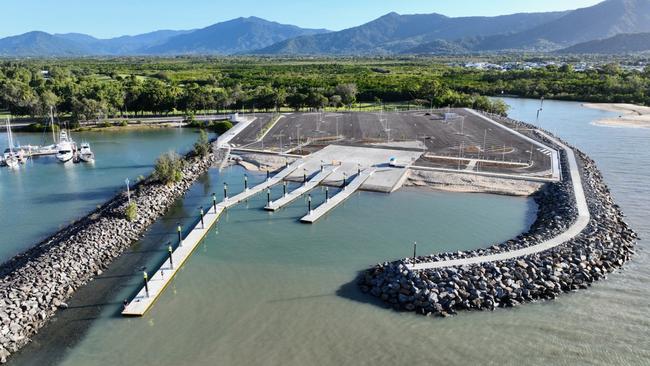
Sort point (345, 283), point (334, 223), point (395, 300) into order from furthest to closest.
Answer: point (334, 223), point (345, 283), point (395, 300)

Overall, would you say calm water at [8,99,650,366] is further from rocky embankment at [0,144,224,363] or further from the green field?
the green field

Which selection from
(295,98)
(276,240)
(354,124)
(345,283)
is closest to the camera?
(345,283)

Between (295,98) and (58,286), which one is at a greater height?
(295,98)

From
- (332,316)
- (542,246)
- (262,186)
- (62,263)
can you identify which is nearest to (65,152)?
(262,186)

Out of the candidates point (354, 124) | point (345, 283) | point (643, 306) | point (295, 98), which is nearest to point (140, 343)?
point (345, 283)

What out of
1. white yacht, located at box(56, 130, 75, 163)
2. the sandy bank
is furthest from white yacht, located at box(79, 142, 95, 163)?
the sandy bank

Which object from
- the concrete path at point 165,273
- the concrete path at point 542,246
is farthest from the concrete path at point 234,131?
the concrete path at point 542,246

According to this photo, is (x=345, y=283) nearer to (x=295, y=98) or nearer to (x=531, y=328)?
(x=531, y=328)
